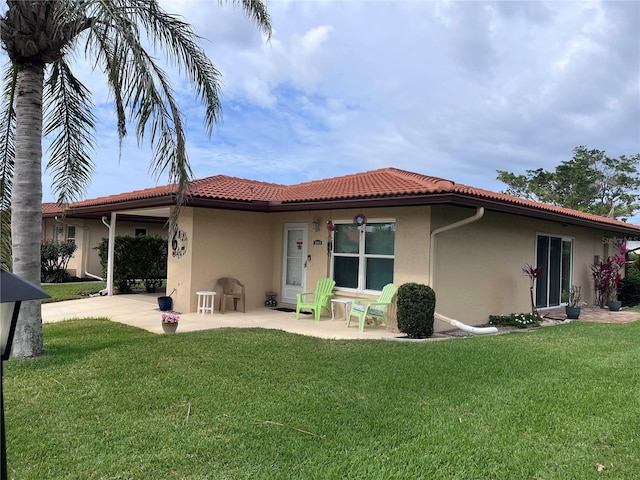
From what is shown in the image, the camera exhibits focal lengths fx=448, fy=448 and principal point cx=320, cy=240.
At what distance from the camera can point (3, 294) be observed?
5.92ft

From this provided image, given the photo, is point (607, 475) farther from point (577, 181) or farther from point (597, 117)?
point (577, 181)

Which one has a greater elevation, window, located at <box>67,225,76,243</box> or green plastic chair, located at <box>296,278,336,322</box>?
window, located at <box>67,225,76,243</box>

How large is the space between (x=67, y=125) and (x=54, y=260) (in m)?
11.4

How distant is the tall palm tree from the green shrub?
24.6ft

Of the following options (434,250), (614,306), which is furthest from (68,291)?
(614,306)

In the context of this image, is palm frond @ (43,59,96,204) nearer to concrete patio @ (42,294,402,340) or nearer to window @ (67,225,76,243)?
concrete patio @ (42,294,402,340)

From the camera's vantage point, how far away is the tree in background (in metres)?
32.2

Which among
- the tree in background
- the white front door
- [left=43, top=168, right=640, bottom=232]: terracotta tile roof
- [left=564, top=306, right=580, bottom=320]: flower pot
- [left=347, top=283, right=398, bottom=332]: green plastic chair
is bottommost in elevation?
[left=564, top=306, right=580, bottom=320]: flower pot

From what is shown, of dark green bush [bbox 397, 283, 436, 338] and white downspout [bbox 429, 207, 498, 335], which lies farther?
white downspout [bbox 429, 207, 498, 335]

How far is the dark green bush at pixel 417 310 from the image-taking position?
8219 millimetres

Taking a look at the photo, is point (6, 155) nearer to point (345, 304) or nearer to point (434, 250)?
point (345, 304)

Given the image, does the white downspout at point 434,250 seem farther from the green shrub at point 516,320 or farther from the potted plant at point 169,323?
the potted plant at point 169,323

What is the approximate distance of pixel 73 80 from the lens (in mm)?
7602

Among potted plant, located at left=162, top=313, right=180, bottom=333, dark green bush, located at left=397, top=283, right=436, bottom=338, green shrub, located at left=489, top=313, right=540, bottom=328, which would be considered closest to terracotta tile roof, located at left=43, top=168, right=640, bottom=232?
dark green bush, located at left=397, top=283, right=436, bottom=338
